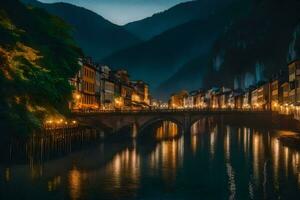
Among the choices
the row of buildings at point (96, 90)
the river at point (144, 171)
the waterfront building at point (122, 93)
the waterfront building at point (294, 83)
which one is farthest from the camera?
the waterfront building at point (122, 93)

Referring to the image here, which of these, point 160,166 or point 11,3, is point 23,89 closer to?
point 11,3

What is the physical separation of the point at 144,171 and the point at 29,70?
58.3 ft

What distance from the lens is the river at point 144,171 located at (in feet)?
168

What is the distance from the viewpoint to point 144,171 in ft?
216

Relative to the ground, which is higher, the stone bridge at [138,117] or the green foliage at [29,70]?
the green foliage at [29,70]

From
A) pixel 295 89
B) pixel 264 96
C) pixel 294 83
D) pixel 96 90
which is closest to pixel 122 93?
pixel 96 90

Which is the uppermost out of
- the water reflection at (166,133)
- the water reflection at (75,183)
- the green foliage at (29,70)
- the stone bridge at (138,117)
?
the green foliage at (29,70)

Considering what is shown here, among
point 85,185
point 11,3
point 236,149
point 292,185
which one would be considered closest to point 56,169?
point 85,185

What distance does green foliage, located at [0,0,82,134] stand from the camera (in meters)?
63.8

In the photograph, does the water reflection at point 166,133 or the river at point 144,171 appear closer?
the river at point 144,171

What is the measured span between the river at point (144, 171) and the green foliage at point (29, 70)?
4929 mm

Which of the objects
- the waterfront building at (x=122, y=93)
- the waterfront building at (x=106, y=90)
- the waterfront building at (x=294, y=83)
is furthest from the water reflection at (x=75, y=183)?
the waterfront building at (x=122, y=93)

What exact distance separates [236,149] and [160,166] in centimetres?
2506

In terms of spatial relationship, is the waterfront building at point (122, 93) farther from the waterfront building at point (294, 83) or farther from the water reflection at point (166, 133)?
the waterfront building at point (294, 83)
